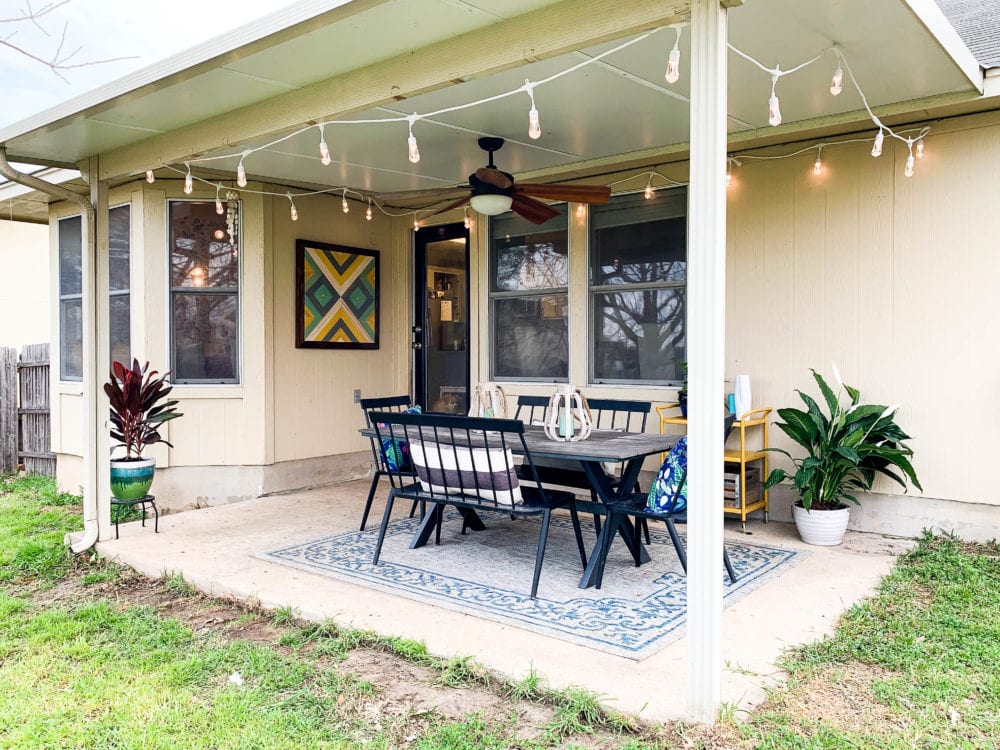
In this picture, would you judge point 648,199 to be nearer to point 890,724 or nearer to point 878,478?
point 878,478

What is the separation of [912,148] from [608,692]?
356 centimetres

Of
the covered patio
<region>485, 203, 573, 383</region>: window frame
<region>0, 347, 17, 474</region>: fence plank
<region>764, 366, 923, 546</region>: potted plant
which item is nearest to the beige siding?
the covered patio

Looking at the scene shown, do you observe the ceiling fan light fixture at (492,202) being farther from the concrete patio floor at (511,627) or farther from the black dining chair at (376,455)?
the concrete patio floor at (511,627)

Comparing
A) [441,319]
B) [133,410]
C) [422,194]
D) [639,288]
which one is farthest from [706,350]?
[441,319]

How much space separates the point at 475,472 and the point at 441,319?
3.25 meters

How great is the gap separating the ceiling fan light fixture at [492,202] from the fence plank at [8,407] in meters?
5.41

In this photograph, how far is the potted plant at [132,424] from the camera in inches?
180

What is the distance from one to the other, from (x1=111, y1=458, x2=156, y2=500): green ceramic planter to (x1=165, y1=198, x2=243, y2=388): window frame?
1.12 m

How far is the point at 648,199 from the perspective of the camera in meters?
5.26

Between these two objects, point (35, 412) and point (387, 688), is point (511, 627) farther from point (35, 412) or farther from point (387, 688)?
point (35, 412)

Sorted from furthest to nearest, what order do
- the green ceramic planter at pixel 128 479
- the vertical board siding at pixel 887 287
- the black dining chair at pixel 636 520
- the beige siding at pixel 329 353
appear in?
the beige siding at pixel 329 353 < the green ceramic planter at pixel 128 479 < the vertical board siding at pixel 887 287 < the black dining chair at pixel 636 520

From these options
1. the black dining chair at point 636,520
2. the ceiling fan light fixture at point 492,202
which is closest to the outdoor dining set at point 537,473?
the black dining chair at point 636,520

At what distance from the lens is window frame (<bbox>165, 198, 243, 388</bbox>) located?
5621 millimetres

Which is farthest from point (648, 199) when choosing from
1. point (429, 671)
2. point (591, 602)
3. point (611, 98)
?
point (429, 671)
